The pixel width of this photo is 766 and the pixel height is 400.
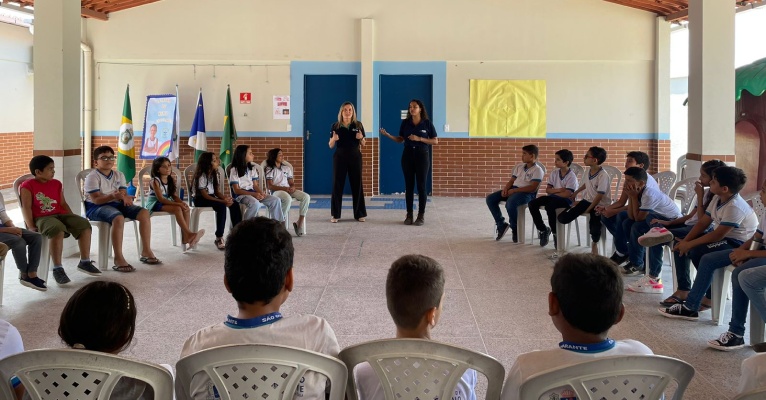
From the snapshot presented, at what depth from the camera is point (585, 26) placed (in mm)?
12156

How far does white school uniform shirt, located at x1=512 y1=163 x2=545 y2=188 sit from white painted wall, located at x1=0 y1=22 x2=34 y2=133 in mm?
9179

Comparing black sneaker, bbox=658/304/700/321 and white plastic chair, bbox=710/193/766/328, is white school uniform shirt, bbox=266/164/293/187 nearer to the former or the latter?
black sneaker, bbox=658/304/700/321

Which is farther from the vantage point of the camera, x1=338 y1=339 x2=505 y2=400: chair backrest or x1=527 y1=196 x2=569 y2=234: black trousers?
x1=527 y1=196 x2=569 y2=234: black trousers

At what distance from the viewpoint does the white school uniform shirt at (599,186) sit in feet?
22.4

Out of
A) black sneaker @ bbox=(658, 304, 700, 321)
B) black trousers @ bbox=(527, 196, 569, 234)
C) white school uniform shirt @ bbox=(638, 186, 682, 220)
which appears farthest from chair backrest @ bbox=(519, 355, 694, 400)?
black trousers @ bbox=(527, 196, 569, 234)

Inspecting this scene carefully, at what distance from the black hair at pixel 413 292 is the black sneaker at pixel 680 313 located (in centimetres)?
302

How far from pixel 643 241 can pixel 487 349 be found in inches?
73.8

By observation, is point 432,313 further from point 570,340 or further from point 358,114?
point 358,114

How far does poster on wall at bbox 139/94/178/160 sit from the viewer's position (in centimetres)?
1215

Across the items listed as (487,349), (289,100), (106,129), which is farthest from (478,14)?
(487,349)

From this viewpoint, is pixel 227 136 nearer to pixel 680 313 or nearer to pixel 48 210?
pixel 48 210

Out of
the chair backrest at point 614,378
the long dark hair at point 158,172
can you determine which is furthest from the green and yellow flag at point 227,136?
the chair backrest at point 614,378

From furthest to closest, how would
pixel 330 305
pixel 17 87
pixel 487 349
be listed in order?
pixel 17 87 → pixel 330 305 → pixel 487 349

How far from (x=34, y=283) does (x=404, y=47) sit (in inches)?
320
